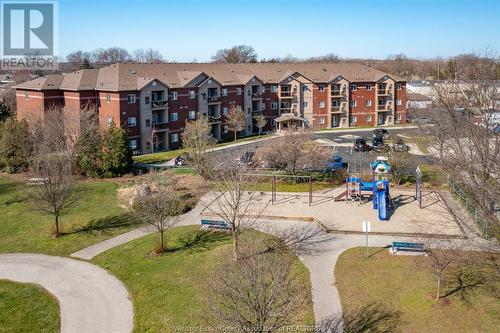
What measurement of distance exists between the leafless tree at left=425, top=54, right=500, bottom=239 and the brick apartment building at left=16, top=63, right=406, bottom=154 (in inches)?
1195

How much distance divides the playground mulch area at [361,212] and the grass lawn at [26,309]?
12.6 meters

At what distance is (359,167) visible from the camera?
44031mm

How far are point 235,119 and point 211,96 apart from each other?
172 inches

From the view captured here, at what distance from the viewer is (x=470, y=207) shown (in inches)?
1179

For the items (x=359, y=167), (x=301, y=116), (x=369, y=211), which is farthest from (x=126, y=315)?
(x=301, y=116)

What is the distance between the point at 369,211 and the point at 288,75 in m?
40.8

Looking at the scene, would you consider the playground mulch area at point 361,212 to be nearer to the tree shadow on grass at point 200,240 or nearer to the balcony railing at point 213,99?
the tree shadow on grass at point 200,240

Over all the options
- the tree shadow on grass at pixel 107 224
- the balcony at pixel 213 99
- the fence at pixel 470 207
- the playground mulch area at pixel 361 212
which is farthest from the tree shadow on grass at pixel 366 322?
the balcony at pixel 213 99

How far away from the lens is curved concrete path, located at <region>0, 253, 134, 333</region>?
18.4 meters

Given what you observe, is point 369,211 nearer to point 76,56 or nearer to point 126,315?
point 126,315

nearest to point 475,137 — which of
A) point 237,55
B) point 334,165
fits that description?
point 334,165

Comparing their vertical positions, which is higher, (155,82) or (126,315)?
(155,82)

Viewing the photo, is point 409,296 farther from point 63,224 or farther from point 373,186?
point 63,224

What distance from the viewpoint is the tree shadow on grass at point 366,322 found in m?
17.1
